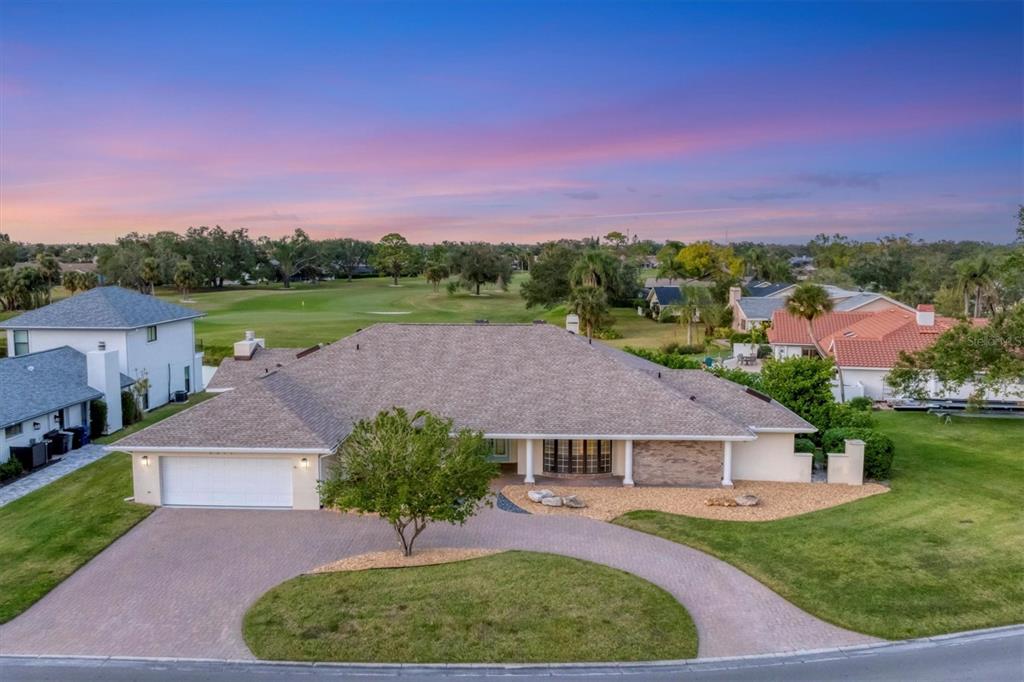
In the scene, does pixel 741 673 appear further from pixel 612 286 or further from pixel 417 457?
→ pixel 612 286

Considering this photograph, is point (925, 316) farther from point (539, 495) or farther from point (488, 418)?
point (539, 495)

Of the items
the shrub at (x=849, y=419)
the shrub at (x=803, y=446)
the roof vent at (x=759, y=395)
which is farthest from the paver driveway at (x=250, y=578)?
the shrub at (x=849, y=419)

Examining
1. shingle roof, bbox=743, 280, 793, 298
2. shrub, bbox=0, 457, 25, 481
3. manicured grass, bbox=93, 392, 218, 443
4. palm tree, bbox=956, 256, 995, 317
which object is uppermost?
palm tree, bbox=956, 256, 995, 317

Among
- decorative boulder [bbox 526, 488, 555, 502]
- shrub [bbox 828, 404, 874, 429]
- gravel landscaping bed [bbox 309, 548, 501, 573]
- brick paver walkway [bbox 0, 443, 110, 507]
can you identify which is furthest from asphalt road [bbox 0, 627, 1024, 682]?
shrub [bbox 828, 404, 874, 429]

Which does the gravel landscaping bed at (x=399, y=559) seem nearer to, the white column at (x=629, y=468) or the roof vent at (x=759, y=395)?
the white column at (x=629, y=468)

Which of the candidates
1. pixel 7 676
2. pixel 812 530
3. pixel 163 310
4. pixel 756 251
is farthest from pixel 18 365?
pixel 756 251

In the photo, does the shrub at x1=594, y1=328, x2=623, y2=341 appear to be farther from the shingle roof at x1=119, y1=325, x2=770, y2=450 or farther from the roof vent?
the roof vent

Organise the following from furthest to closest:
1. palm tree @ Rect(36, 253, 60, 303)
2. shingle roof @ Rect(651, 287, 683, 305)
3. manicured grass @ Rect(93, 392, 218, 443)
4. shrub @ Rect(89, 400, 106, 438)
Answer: shingle roof @ Rect(651, 287, 683, 305)
palm tree @ Rect(36, 253, 60, 303)
manicured grass @ Rect(93, 392, 218, 443)
shrub @ Rect(89, 400, 106, 438)
